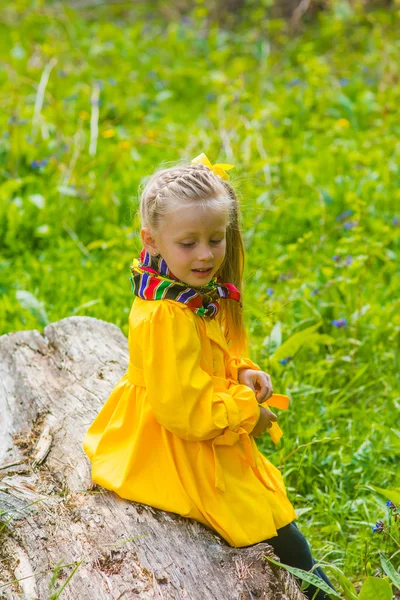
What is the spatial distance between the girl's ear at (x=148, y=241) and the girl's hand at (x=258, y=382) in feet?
1.68

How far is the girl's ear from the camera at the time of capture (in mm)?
2332

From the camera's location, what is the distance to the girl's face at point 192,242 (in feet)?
7.30

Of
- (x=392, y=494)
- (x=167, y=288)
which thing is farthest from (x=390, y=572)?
(x=167, y=288)

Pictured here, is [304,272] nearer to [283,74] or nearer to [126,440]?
[126,440]

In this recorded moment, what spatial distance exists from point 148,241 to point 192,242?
0.17m

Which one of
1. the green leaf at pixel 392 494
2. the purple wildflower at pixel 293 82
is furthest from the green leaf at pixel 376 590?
the purple wildflower at pixel 293 82

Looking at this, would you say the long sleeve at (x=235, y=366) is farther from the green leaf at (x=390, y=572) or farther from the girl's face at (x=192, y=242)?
the green leaf at (x=390, y=572)

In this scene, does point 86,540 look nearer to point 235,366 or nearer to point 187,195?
point 235,366

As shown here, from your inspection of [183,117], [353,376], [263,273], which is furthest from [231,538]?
[183,117]

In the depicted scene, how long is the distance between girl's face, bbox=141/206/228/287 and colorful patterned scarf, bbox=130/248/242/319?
0.03 metres

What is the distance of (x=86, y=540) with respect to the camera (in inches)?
87.6

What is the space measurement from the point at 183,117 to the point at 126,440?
5.11 meters

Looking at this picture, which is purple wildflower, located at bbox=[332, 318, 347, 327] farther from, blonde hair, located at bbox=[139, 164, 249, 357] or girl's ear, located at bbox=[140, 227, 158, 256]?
girl's ear, located at bbox=[140, 227, 158, 256]

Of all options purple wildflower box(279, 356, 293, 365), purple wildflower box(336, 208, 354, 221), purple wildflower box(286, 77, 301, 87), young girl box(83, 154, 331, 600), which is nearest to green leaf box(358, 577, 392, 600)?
young girl box(83, 154, 331, 600)
